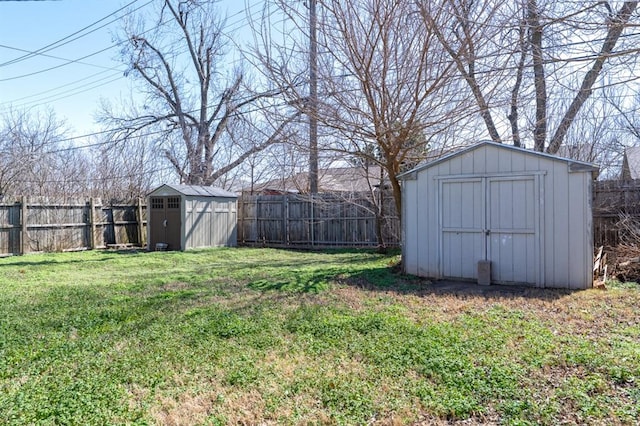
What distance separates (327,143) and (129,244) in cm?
809

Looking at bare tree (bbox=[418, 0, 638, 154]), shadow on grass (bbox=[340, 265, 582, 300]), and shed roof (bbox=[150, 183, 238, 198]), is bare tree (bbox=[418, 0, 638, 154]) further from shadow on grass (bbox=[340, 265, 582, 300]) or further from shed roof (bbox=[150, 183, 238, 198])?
shed roof (bbox=[150, 183, 238, 198])

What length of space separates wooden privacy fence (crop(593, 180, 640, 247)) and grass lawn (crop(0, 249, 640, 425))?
332 cm

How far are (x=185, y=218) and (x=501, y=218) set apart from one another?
338 inches

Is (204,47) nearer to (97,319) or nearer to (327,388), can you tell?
(97,319)

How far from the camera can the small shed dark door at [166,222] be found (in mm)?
12375

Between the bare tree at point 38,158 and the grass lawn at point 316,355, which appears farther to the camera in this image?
the bare tree at point 38,158

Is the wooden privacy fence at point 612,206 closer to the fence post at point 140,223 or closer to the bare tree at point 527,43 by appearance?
the bare tree at point 527,43

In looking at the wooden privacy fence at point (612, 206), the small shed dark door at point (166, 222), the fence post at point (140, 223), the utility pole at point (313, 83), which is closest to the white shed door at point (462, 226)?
the utility pole at point (313, 83)

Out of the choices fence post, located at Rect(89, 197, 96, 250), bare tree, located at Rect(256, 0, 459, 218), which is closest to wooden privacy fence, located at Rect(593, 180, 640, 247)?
bare tree, located at Rect(256, 0, 459, 218)

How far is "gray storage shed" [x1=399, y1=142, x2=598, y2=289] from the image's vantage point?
6059 mm

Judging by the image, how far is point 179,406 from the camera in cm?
264

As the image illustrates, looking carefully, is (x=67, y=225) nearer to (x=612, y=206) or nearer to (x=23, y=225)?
(x=23, y=225)

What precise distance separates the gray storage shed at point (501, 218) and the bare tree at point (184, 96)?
450 inches

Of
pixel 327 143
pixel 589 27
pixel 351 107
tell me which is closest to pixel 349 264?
pixel 327 143
